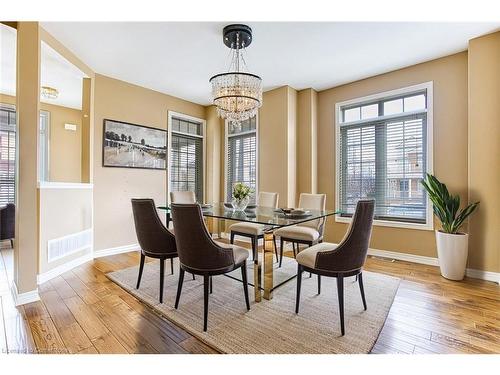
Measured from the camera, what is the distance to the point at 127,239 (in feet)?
13.4

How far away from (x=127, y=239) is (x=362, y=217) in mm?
3701

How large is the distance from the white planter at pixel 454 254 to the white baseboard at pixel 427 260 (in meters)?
0.19

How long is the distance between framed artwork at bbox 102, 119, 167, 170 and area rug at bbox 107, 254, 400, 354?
189 centimetres

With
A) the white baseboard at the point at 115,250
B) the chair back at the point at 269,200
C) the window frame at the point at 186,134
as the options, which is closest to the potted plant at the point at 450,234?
the chair back at the point at 269,200

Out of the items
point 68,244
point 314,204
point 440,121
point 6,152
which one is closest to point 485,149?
point 440,121

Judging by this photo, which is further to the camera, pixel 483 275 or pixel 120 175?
pixel 120 175

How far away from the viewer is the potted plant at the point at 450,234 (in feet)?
9.07

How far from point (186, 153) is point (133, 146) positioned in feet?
3.93

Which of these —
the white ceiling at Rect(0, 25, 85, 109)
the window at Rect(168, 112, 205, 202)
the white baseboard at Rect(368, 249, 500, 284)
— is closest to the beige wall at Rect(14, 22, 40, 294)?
the white ceiling at Rect(0, 25, 85, 109)

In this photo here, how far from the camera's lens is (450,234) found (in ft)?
9.21

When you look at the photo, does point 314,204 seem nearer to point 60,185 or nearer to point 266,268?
point 266,268

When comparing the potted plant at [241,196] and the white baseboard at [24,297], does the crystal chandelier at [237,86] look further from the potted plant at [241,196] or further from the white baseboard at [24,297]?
the white baseboard at [24,297]
